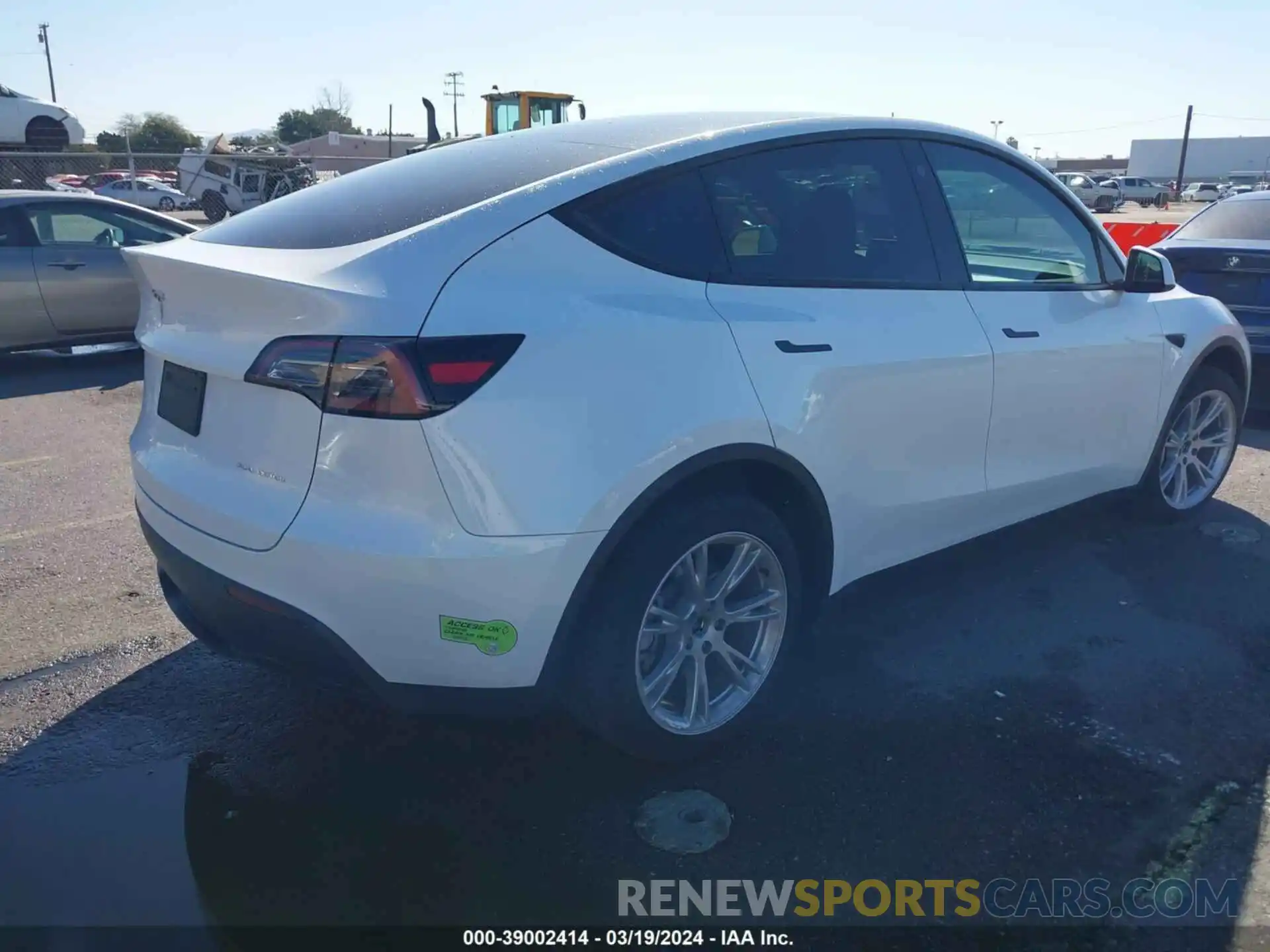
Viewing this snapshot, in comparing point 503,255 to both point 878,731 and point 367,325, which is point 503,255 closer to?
point 367,325

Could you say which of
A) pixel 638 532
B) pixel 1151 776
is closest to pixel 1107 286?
pixel 1151 776

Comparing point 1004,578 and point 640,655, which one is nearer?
point 640,655

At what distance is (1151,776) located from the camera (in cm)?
→ 310

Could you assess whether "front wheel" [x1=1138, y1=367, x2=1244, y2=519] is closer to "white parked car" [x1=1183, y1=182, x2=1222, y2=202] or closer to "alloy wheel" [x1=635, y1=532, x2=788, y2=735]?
"alloy wheel" [x1=635, y1=532, x2=788, y2=735]

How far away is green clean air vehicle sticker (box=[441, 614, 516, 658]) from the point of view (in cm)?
249

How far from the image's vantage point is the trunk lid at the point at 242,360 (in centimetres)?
247

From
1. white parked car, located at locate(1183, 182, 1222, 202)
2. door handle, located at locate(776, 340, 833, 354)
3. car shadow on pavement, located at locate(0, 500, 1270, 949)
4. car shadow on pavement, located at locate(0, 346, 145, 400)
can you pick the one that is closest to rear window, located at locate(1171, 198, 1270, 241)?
car shadow on pavement, located at locate(0, 500, 1270, 949)

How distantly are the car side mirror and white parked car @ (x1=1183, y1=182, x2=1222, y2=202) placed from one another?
63.8 metres

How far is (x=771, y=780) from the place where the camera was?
9.99ft

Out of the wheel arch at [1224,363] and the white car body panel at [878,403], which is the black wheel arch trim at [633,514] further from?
the wheel arch at [1224,363]

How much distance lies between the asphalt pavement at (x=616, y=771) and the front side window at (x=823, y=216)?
3.45 ft

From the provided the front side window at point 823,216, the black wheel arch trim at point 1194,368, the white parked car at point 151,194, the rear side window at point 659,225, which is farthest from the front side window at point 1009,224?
the white parked car at point 151,194

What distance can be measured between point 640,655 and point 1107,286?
265 centimetres

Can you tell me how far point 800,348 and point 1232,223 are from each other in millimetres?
6044
